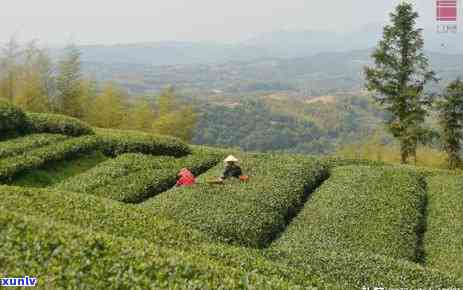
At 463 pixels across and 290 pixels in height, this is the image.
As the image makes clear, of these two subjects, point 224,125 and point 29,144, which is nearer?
point 29,144

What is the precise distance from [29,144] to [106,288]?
18.9m

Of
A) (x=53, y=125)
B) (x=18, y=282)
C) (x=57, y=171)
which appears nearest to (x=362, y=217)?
(x=18, y=282)

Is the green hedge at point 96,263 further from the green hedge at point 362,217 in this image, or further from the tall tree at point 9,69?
the tall tree at point 9,69

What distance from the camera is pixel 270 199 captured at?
65.6 ft

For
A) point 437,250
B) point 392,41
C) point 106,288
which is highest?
point 392,41

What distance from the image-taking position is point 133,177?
75.7 feet

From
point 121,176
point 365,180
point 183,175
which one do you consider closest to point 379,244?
point 365,180

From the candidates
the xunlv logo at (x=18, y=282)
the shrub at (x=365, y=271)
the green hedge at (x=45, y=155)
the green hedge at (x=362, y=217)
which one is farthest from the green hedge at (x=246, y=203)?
the xunlv logo at (x=18, y=282)

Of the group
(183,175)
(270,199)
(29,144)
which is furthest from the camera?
(29,144)

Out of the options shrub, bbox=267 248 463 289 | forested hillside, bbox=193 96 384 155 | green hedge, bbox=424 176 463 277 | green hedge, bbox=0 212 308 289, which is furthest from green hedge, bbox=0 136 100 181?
forested hillside, bbox=193 96 384 155

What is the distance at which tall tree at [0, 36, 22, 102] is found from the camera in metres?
46.1

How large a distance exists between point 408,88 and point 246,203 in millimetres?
26753

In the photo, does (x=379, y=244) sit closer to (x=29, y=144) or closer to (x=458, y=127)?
(x=29, y=144)

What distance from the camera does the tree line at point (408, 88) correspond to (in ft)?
132
